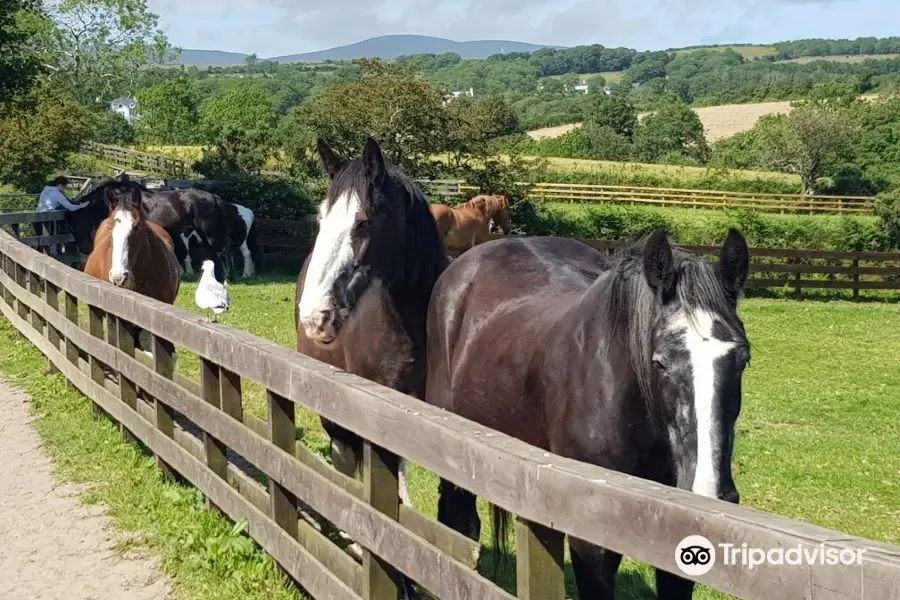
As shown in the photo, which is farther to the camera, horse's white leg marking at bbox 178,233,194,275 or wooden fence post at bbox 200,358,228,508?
horse's white leg marking at bbox 178,233,194,275

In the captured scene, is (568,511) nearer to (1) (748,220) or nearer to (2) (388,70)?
(1) (748,220)

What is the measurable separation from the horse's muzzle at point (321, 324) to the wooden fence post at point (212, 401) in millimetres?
A: 635

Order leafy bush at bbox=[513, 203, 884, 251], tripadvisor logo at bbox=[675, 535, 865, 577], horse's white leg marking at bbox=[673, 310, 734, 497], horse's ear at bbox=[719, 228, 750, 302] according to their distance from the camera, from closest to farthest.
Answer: tripadvisor logo at bbox=[675, 535, 865, 577], horse's white leg marking at bbox=[673, 310, 734, 497], horse's ear at bbox=[719, 228, 750, 302], leafy bush at bbox=[513, 203, 884, 251]

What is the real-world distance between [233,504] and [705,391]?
2.68 meters

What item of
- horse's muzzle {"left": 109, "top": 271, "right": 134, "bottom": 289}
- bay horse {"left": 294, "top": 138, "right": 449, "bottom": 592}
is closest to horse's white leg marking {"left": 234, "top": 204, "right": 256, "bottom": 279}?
horse's muzzle {"left": 109, "top": 271, "right": 134, "bottom": 289}

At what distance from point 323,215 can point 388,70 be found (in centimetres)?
2340

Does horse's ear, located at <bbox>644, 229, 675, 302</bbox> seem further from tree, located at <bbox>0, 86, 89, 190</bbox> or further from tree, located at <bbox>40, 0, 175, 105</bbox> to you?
tree, located at <bbox>40, 0, 175, 105</bbox>

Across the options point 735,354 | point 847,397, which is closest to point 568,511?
point 735,354

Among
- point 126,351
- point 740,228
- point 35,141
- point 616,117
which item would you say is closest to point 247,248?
point 740,228

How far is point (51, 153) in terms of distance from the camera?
30.9m

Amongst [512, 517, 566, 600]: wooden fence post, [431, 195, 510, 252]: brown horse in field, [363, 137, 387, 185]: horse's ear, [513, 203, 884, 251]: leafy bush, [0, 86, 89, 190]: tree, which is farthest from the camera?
[0, 86, 89, 190]: tree

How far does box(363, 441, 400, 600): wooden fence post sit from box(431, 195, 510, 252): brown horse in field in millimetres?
17544

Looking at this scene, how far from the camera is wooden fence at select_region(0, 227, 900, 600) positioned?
1.93m

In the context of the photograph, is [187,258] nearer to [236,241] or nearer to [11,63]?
[236,241]
